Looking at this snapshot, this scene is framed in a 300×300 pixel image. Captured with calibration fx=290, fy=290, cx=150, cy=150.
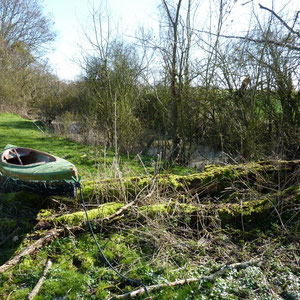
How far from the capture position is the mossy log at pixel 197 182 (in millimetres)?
5062

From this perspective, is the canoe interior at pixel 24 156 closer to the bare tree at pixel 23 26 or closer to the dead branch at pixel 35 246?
the dead branch at pixel 35 246

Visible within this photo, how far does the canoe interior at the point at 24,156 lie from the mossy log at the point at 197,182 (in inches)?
53.2

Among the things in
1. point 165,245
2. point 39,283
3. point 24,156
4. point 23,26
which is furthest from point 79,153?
A: point 23,26

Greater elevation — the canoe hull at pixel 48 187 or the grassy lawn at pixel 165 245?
the canoe hull at pixel 48 187

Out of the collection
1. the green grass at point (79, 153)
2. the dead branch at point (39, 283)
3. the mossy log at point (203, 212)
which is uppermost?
the green grass at point (79, 153)

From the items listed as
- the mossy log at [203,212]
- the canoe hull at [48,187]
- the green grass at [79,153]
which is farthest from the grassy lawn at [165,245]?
the green grass at [79,153]

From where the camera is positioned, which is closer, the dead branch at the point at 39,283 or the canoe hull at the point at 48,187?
the dead branch at the point at 39,283

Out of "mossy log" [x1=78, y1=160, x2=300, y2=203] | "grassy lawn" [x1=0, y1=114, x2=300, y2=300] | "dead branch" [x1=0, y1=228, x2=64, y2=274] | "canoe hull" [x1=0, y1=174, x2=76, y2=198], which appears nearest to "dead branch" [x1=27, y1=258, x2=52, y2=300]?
"grassy lawn" [x1=0, y1=114, x2=300, y2=300]

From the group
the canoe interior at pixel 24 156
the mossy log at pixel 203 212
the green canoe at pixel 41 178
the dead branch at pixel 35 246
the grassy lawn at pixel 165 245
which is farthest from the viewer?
the canoe interior at pixel 24 156

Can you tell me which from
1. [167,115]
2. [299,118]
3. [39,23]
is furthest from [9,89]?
[299,118]

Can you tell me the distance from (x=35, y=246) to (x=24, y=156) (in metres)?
3.24

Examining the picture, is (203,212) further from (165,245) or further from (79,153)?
(79,153)

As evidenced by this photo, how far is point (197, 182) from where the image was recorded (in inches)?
206

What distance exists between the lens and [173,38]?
9859 millimetres
